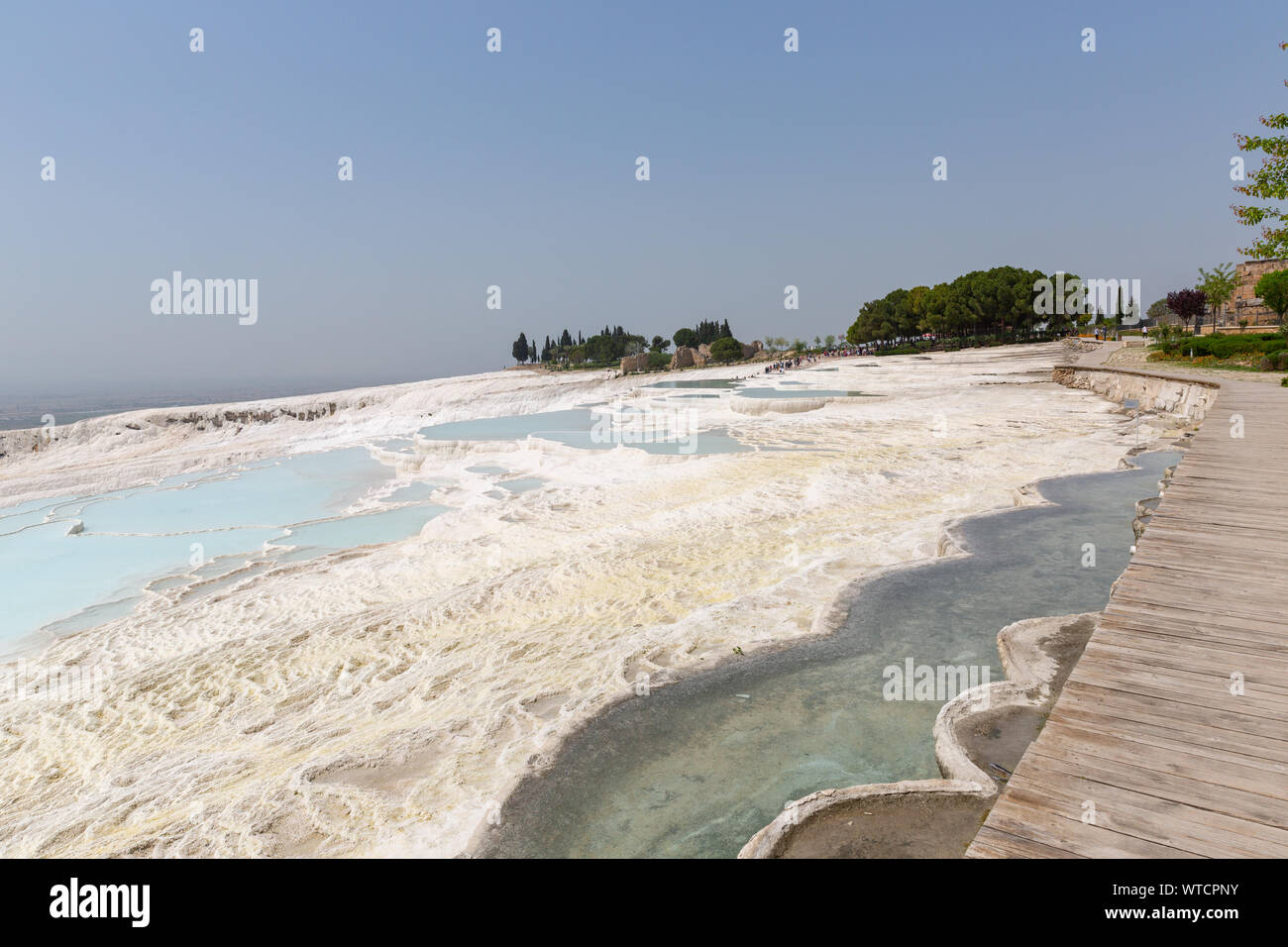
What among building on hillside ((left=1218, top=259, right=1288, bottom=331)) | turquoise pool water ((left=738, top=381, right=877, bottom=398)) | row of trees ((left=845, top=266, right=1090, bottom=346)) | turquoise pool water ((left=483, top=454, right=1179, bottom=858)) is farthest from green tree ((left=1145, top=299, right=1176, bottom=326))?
turquoise pool water ((left=483, top=454, right=1179, bottom=858))

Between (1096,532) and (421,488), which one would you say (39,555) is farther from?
(1096,532)

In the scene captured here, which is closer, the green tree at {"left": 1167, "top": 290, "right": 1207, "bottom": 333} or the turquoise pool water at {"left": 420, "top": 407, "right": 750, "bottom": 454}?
the turquoise pool water at {"left": 420, "top": 407, "right": 750, "bottom": 454}

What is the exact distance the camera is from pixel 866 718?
5855 millimetres

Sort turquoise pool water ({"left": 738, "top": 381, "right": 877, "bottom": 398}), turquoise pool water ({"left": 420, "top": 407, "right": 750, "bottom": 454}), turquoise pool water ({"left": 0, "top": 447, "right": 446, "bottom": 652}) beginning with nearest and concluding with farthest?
1. turquoise pool water ({"left": 0, "top": 447, "right": 446, "bottom": 652})
2. turquoise pool water ({"left": 420, "top": 407, "right": 750, "bottom": 454})
3. turquoise pool water ({"left": 738, "top": 381, "right": 877, "bottom": 398})

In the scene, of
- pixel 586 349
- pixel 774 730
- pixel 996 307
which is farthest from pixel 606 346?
pixel 774 730

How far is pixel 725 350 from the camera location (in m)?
109

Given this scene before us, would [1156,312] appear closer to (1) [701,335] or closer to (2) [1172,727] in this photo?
(1) [701,335]

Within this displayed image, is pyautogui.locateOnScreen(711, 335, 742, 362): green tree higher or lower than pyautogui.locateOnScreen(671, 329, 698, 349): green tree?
lower

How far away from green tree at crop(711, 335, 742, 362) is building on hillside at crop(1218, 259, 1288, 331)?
206 ft

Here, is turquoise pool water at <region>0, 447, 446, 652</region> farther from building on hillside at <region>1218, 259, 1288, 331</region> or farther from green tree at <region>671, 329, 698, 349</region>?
green tree at <region>671, 329, 698, 349</region>

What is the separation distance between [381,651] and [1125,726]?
7.87 meters

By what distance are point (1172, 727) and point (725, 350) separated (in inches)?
4270

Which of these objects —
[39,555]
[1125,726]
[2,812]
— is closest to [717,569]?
[1125,726]

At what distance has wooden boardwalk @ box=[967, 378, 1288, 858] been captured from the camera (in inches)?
105
